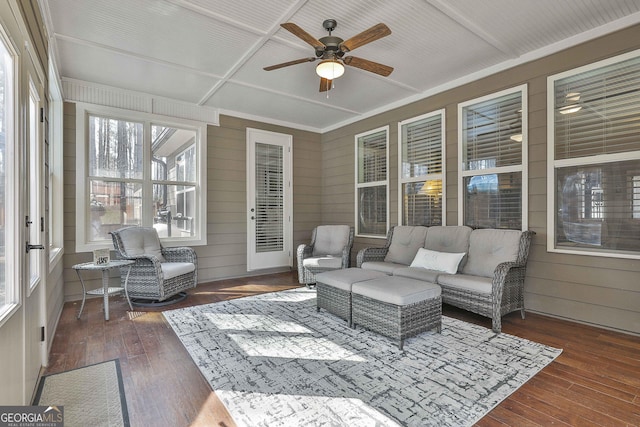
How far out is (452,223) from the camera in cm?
428

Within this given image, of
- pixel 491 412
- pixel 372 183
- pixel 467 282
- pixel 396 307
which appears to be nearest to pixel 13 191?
pixel 396 307

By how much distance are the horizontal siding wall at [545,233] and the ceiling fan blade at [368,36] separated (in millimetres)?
2080

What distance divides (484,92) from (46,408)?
4.94 metres

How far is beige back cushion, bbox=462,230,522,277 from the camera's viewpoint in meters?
3.37

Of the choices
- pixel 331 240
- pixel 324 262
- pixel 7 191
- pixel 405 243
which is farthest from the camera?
pixel 331 240

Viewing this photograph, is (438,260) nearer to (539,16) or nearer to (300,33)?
(539,16)

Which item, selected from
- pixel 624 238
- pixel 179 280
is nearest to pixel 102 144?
pixel 179 280

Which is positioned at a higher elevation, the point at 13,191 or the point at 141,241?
the point at 13,191

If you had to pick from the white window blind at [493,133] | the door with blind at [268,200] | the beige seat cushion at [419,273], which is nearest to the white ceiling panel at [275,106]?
the door with blind at [268,200]

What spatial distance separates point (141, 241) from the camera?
165 inches

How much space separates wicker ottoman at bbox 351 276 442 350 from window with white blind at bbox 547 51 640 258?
161cm

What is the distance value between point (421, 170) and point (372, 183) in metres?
0.98

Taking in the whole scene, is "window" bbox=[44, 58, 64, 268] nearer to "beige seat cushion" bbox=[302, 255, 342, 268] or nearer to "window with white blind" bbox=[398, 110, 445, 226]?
"beige seat cushion" bbox=[302, 255, 342, 268]

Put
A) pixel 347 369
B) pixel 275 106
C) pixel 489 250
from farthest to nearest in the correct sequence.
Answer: pixel 275 106 < pixel 489 250 < pixel 347 369
